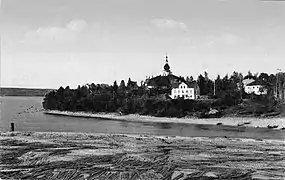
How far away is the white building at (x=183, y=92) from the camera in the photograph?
53.3 ft

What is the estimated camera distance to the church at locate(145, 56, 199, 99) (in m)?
13.6

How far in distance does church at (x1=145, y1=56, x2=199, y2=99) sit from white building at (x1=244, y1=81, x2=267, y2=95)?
2.89 m

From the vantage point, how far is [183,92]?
55.3 ft

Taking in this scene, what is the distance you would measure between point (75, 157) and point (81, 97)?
12426 mm

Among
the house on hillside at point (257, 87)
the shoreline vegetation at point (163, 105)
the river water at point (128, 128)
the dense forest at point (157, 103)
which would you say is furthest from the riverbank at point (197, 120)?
the house on hillside at point (257, 87)

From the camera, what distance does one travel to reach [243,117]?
50.2 ft

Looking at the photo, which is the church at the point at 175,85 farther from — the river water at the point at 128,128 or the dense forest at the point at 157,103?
the river water at the point at 128,128

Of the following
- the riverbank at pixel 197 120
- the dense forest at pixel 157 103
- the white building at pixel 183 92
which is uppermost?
the white building at pixel 183 92

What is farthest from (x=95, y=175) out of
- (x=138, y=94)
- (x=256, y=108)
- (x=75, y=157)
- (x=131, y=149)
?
(x=256, y=108)

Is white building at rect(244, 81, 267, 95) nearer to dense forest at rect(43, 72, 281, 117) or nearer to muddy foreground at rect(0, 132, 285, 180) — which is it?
dense forest at rect(43, 72, 281, 117)

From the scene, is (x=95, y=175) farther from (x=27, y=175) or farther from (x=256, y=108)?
(x=256, y=108)

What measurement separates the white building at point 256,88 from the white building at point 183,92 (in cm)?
295

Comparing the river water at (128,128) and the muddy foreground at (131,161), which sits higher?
the muddy foreground at (131,161)

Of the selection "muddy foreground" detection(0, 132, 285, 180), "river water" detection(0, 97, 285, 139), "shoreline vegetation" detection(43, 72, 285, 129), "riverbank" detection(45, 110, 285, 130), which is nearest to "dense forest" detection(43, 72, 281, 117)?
"shoreline vegetation" detection(43, 72, 285, 129)
